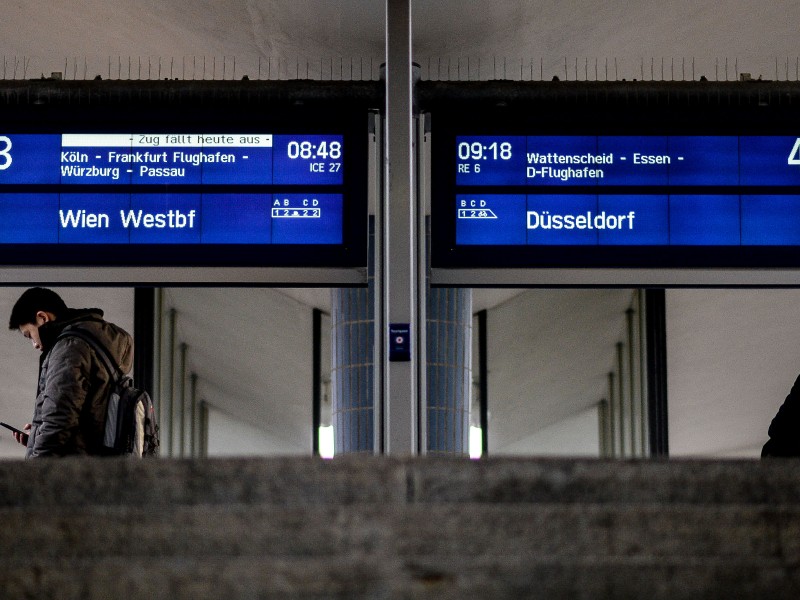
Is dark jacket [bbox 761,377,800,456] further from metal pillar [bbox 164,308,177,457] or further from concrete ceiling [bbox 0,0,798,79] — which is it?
metal pillar [bbox 164,308,177,457]

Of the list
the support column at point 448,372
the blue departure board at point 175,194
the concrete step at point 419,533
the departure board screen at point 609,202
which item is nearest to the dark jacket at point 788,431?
the departure board screen at point 609,202

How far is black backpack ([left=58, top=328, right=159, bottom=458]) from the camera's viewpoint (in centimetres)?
640

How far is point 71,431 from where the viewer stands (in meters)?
6.38

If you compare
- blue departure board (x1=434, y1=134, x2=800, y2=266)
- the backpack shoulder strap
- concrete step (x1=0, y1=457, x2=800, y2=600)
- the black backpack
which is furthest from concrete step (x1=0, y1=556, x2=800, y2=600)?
blue departure board (x1=434, y1=134, x2=800, y2=266)

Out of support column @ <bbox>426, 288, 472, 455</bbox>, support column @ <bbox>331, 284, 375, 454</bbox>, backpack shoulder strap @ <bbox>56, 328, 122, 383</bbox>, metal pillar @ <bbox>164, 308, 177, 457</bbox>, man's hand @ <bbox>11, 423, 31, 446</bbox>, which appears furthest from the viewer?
metal pillar @ <bbox>164, 308, 177, 457</bbox>

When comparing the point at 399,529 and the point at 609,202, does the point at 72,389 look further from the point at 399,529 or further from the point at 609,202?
the point at 399,529

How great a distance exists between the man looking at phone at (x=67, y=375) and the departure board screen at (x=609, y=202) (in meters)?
2.13

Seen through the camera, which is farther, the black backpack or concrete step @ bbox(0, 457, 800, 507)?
→ the black backpack

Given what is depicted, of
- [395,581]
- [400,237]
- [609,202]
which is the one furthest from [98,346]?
[395,581]

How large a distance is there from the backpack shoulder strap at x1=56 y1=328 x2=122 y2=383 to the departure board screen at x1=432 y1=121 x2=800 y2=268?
2.12 meters

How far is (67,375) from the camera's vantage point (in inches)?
251

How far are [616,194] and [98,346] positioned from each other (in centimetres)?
311

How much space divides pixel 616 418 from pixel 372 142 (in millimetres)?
17463

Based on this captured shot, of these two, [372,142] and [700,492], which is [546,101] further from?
[700,492]
